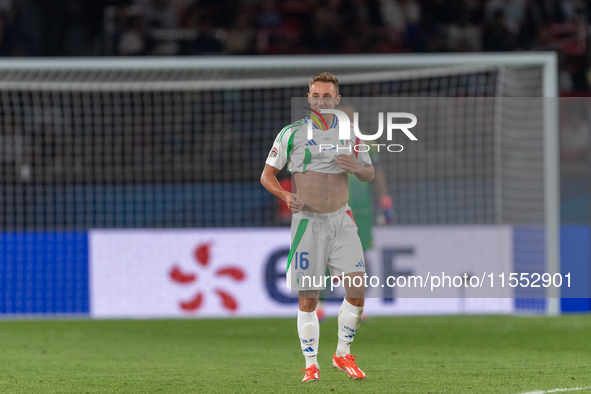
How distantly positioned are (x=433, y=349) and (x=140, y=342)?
262 cm

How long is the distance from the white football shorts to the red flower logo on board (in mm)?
5055

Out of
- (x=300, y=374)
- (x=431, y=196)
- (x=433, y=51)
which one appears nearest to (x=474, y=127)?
(x=431, y=196)

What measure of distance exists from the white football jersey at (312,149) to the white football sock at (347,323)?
81 cm

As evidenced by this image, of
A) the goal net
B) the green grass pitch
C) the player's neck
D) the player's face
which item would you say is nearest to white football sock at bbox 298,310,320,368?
the green grass pitch

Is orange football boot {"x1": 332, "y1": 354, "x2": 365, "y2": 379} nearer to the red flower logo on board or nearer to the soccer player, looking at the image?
the soccer player

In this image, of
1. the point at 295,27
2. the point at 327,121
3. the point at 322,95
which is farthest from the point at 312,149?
the point at 295,27

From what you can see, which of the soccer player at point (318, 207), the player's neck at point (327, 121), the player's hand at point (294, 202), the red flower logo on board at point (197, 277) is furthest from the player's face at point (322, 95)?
the red flower logo on board at point (197, 277)

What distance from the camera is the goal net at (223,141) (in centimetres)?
1002

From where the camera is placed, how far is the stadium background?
32.9 ft

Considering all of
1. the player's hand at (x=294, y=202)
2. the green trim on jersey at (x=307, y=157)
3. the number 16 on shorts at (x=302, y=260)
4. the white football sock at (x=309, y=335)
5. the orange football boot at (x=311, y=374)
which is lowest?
the orange football boot at (x=311, y=374)

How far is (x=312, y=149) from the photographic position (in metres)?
5.04

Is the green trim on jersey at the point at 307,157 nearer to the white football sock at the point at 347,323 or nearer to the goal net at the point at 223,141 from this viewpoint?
the white football sock at the point at 347,323

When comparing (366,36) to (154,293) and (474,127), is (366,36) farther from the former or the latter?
(154,293)

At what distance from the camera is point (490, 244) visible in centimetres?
984
